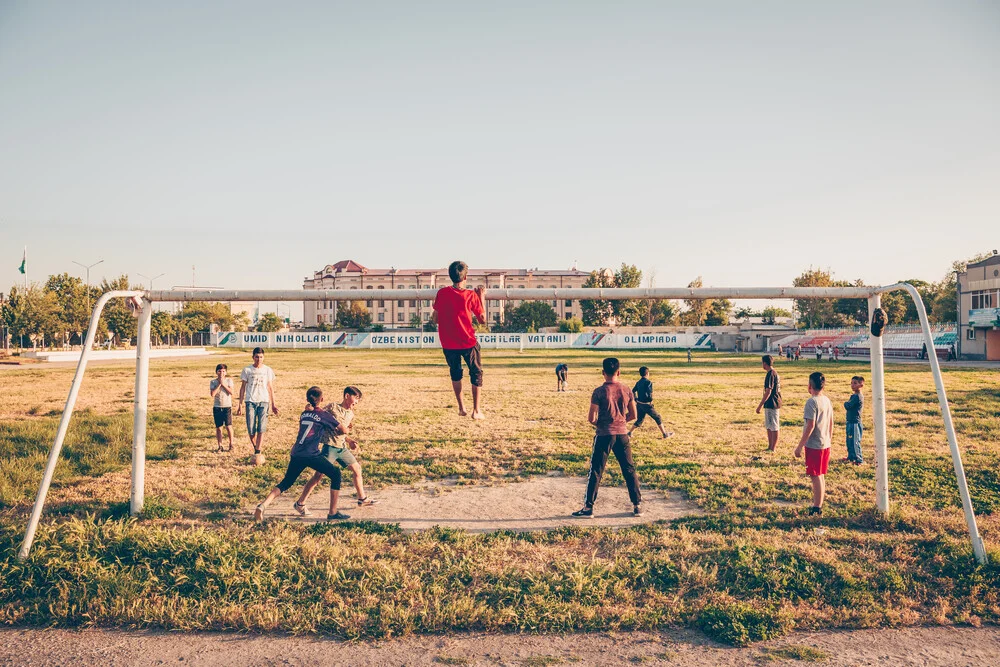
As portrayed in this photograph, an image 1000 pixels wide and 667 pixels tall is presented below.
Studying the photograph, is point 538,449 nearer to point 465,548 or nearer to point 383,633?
point 465,548

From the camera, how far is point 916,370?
111 feet

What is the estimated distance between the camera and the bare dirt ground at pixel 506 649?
470 centimetres

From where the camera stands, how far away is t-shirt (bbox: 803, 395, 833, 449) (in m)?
7.59

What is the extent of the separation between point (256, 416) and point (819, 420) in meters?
9.52

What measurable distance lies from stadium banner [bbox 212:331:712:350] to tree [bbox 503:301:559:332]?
81.8 feet

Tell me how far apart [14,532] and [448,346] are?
5531 millimetres

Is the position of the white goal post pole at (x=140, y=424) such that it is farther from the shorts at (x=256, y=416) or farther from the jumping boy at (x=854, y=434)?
the jumping boy at (x=854, y=434)

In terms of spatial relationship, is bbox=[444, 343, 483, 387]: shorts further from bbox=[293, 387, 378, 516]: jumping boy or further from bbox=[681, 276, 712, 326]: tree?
bbox=[681, 276, 712, 326]: tree

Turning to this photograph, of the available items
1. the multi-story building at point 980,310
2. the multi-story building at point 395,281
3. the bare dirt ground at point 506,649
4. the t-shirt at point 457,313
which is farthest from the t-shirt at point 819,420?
the multi-story building at point 395,281

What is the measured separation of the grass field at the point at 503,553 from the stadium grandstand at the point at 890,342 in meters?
39.1

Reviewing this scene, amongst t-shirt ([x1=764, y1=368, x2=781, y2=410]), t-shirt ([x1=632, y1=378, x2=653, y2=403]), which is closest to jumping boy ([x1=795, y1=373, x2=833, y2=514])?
t-shirt ([x1=764, y1=368, x2=781, y2=410])

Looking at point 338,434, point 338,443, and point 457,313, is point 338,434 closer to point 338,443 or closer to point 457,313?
point 338,443

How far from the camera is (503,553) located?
668cm

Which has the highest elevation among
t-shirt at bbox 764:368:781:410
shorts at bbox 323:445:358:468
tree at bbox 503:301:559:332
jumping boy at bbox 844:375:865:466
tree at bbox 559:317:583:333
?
tree at bbox 503:301:559:332
